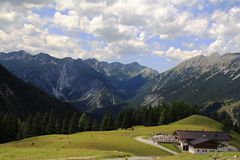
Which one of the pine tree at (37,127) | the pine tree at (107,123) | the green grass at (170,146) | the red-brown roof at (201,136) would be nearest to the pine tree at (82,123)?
the pine tree at (107,123)

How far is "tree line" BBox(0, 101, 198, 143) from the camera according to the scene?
146950 mm

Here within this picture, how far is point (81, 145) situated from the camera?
89.9m

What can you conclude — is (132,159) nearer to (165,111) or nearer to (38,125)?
(38,125)

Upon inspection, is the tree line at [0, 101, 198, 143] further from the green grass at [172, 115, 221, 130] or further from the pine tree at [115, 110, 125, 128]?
the green grass at [172, 115, 221, 130]

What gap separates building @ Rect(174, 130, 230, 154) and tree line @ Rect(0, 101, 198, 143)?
169 ft

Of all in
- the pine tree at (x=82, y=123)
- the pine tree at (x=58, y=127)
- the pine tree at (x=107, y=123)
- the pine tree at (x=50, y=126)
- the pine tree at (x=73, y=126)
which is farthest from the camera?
the pine tree at (x=107, y=123)

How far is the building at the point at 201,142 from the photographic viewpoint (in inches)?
4250

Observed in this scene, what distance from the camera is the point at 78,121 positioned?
16450cm

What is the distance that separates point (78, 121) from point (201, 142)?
7038cm

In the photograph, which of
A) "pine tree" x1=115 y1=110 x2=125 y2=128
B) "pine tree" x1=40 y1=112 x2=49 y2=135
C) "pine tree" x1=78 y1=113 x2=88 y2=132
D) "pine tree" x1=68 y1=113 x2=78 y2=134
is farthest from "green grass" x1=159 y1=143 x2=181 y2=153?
"pine tree" x1=115 y1=110 x2=125 y2=128

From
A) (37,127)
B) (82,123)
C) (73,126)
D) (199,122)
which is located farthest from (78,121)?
(199,122)

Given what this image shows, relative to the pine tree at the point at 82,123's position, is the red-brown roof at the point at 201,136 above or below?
below

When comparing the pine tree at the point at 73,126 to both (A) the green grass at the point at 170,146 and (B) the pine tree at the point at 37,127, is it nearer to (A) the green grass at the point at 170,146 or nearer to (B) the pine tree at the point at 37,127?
(B) the pine tree at the point at 37,127

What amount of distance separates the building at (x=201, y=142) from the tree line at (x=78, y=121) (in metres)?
51.4
